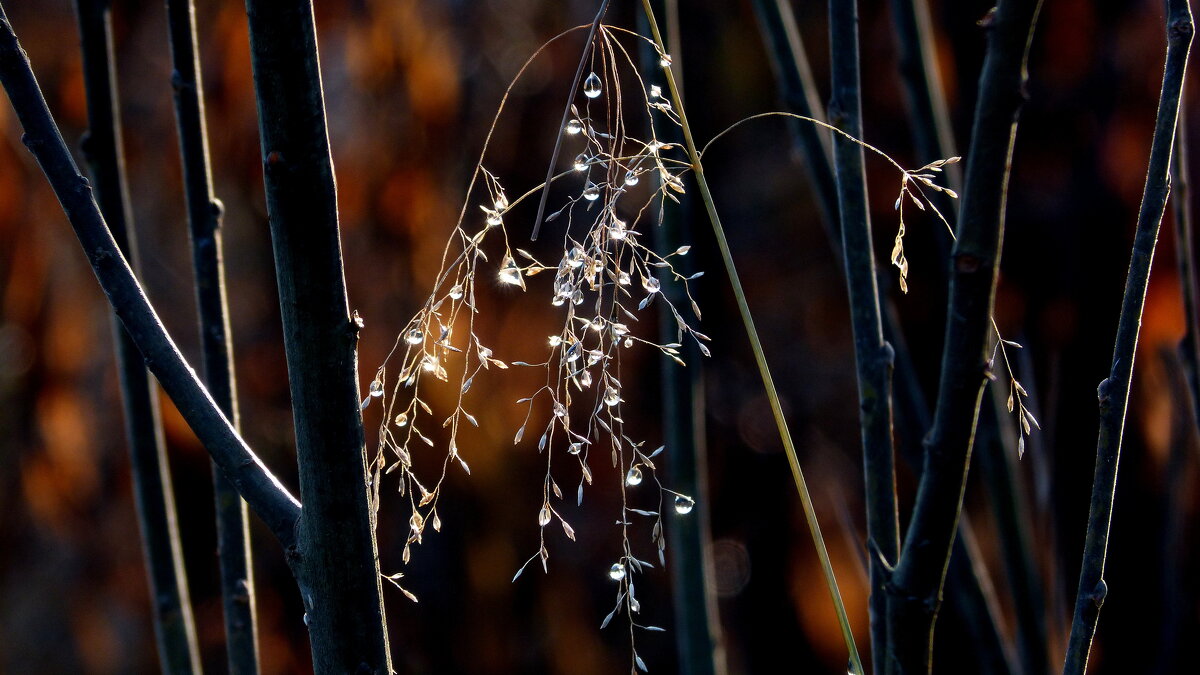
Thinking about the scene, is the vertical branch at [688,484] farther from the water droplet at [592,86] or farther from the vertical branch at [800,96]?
the water droplet at [592,86]

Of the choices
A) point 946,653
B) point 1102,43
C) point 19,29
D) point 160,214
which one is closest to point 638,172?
point 946,653

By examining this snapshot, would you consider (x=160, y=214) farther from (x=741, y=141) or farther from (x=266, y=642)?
(x=741, y=141)

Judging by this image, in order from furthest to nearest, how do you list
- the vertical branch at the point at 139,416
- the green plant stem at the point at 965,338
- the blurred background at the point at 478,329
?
the blurred background at the point at 478,329 → the vertical branch at the point at 139,416 → the green plant stem at the point at 965,338

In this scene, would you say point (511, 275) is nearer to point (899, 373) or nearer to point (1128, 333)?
point (1128, 333)

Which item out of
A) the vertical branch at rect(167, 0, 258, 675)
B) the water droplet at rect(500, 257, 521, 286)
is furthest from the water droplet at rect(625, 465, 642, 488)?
the vertical branch at rect(167, 0, 258, 675)

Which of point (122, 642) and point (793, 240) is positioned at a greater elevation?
point (793, 240)

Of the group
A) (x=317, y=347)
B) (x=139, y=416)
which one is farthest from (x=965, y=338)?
(x=139, y=416)

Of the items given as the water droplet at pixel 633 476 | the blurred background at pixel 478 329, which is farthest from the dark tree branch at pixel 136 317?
the blurred background at pixel 478 329
